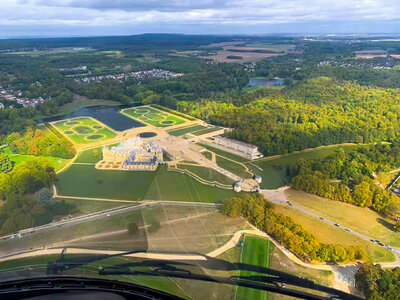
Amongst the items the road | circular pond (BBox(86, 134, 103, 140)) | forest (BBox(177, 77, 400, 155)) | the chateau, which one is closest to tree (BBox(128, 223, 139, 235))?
the road

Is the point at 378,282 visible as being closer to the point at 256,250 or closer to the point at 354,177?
the point at 256,250

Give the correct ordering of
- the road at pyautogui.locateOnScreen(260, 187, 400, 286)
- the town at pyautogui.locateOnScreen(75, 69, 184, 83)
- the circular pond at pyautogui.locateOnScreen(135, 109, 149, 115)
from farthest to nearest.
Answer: the town at pyautogui.locateOnScreen(75, 69, 184, 83) → the circular pond at pyautogui.locateOnScreen(135, 109, 149, 115) → the road at pyautogui.locateOnScreen(260, 187, 400, 286)

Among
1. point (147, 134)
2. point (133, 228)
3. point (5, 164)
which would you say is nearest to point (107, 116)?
point (147, 134)

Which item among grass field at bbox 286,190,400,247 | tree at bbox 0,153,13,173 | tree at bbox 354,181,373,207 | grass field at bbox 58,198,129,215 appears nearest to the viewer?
grass field at bbox 58,198,129,215

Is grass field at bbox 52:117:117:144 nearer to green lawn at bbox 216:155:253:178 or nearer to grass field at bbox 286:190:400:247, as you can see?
green lawn at bbox 216:155:253:178

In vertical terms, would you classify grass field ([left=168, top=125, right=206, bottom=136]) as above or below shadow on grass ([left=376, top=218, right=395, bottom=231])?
above

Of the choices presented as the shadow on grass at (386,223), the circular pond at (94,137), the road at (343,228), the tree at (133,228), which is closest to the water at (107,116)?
the circular pond at (94,137)
